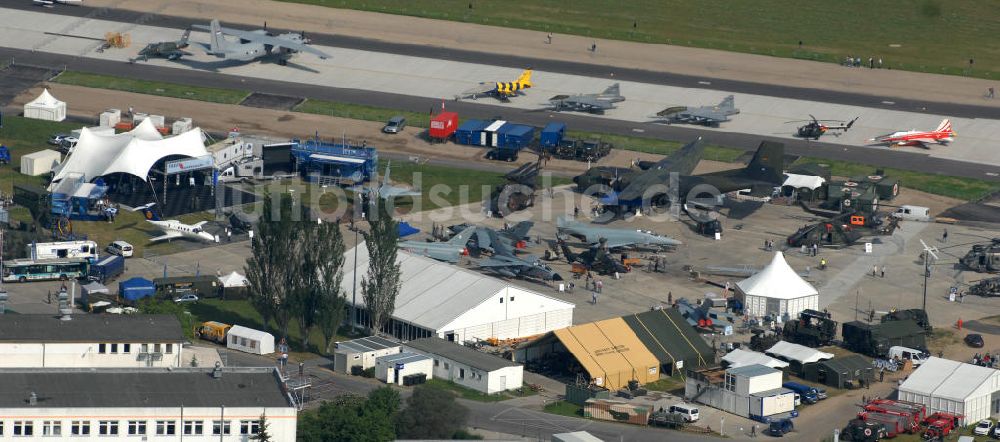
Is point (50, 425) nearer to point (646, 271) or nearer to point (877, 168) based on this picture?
point (646, 271)

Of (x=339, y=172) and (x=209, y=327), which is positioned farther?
(x=339, y=172)

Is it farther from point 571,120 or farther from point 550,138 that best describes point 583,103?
point 550,138

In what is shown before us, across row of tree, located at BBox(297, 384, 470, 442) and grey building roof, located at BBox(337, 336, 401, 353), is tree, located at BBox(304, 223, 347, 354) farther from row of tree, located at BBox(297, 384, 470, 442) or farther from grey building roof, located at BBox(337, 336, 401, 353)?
row of tree, located at BBox(297, 384, 470, 442)

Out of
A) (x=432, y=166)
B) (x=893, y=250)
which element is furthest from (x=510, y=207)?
(x=893, y=250)

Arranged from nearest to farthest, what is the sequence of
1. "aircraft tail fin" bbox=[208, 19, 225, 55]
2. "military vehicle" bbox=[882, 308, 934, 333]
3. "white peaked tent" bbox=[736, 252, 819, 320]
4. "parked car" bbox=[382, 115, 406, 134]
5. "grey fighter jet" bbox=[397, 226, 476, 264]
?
"military vehicle" bbox=[882, 308, 934, 333] < "white peaked tent" bbox=[736, 252, 819, 320] < "grey fighter jet" bbox=[397, 226, 476, 264] < "parked car" bbox=[382, 115, 406, 134] < "aircraft tail fin" bbox=[208, 19, 225, 55]

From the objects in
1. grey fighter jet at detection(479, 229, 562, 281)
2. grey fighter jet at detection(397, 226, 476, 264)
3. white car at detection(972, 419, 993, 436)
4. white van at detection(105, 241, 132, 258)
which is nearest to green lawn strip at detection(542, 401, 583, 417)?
white car at detection(972, 419, 993, 436)

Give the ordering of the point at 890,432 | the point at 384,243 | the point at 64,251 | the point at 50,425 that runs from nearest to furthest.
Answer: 1. the point at 50,425
2. the point at 890,432
3. the point at 384,243
4. the point at 64,251

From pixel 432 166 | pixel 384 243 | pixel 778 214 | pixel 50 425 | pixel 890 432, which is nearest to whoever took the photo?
pixel 50 425

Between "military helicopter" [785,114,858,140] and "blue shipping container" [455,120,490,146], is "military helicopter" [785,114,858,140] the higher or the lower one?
the higher one
